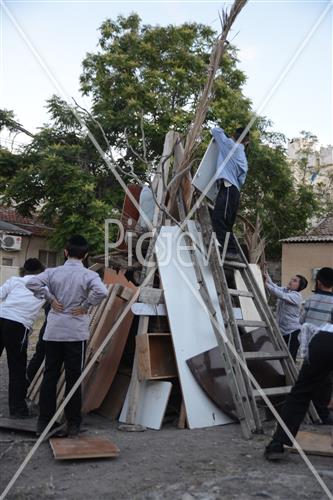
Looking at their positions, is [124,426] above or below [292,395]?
below

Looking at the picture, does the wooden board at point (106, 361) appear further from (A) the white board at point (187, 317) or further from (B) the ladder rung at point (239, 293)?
(B) the ladder rung at point (239, 293)

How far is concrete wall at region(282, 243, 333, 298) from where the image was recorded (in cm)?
2186

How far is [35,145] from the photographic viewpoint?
17.2 metres

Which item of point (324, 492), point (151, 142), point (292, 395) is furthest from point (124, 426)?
point (151, 142)

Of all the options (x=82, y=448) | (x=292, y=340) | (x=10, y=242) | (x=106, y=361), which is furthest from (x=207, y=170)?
(x=10, y=242)

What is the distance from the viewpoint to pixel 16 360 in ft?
17.5

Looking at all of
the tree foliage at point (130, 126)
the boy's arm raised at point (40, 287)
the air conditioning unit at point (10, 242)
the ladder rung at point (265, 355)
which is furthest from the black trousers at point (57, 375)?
the air conditioning unit at point (10, 242)

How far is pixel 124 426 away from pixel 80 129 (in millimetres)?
13776

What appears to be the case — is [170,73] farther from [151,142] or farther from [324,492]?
[324,492]

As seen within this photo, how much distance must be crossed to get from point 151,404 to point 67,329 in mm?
1261

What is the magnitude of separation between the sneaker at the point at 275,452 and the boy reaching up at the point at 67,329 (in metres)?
1.67

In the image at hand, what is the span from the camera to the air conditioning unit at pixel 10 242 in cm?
2133

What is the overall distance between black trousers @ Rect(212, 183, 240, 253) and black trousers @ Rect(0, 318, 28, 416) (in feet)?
7.70

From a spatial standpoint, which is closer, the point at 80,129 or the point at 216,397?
the point at 216,397
